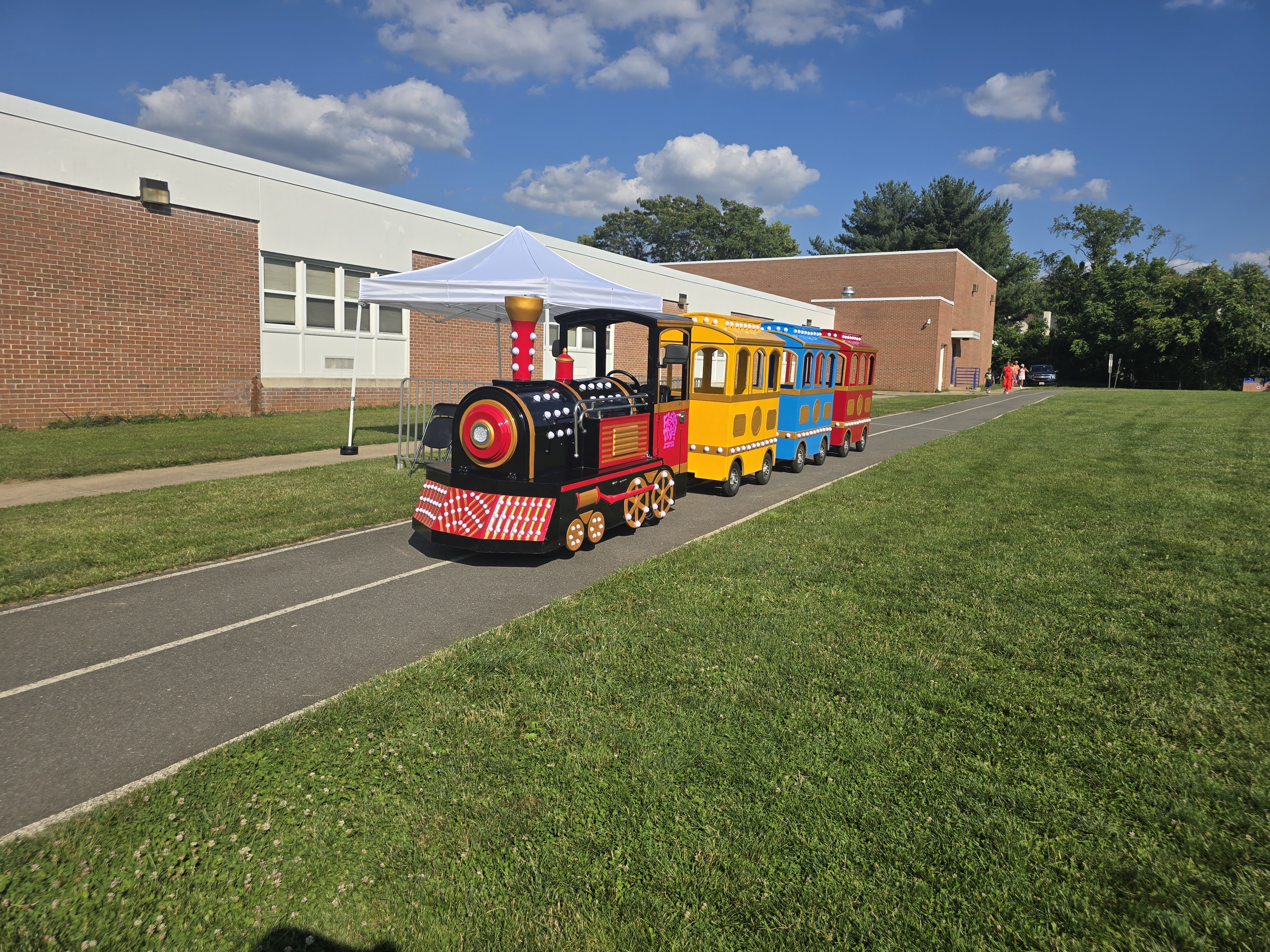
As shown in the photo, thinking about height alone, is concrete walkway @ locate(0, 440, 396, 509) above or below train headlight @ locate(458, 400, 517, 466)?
below

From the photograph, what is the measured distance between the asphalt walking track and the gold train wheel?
0.57ft

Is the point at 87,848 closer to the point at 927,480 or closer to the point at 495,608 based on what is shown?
the point at 495,608

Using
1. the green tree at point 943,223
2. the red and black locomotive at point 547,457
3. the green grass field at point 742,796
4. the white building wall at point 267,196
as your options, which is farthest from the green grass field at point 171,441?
the green tree at point 943,223

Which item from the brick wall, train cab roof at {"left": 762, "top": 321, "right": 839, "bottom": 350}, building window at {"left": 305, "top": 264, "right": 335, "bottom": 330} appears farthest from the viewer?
building window at {"left": 305, "top": 264, "right": 335, "bottom": 330}

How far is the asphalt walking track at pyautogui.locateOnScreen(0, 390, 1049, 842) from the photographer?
3.80 meters

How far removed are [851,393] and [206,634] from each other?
13.6 metres

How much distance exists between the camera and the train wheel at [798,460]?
43.9ft

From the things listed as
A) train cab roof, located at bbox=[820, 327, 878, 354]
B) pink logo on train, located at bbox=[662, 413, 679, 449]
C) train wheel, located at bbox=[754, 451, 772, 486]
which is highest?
train cab roof, located at bbox=[820, 327, 878, 354]

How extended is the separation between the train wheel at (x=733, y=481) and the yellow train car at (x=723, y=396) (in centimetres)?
1

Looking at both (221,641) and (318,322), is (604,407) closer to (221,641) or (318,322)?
(221,641)

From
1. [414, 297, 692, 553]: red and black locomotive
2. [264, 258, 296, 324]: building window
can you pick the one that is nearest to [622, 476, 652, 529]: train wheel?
[414, 297, 692, 553]: red and black locomotive

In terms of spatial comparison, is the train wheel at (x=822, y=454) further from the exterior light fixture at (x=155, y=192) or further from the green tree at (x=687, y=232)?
the green tree at (x=687, y=232)

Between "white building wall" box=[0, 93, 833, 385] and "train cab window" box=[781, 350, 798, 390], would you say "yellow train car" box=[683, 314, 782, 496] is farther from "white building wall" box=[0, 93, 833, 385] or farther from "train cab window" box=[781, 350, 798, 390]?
"white building wall" box=[0, 93, 833, 385]

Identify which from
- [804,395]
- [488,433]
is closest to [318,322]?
[804,395]
